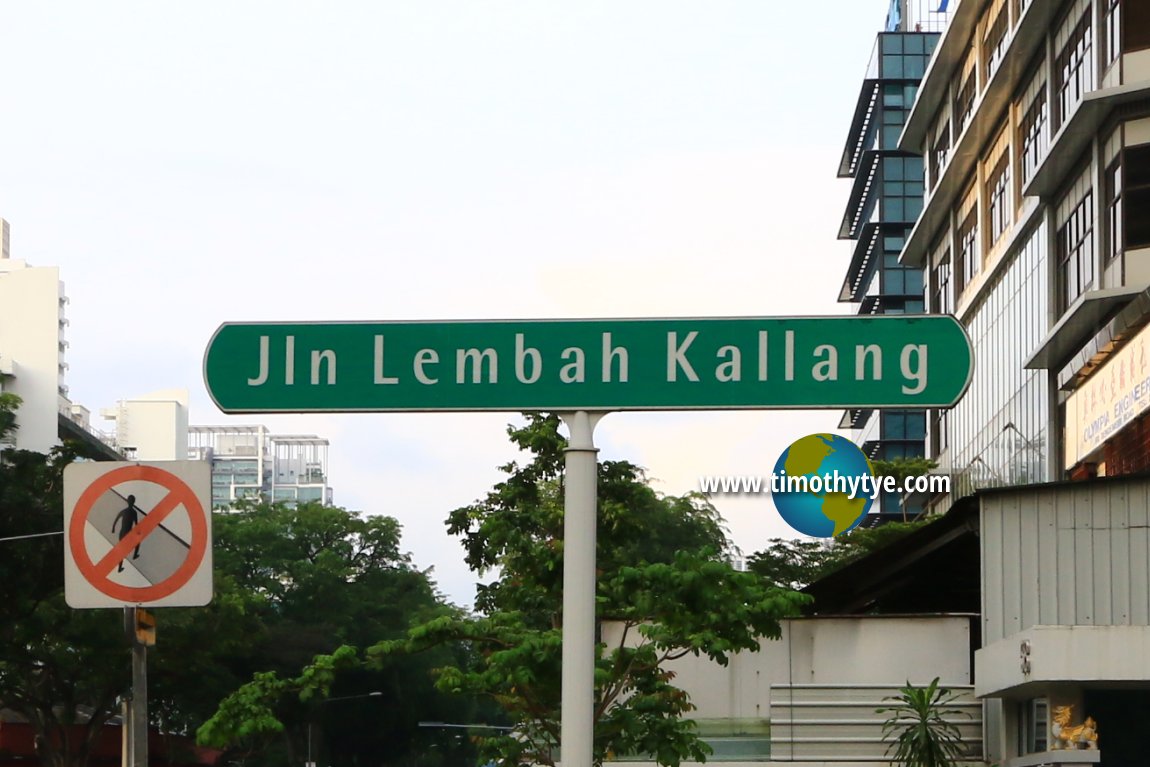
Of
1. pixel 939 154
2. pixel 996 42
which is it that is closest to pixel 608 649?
pixel 996 42

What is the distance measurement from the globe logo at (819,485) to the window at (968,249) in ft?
27.9

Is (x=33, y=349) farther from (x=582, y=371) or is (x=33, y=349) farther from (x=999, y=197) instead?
(x=582, y=371)

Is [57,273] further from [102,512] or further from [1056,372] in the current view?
[102,512]

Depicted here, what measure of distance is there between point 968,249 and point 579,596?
4688cm

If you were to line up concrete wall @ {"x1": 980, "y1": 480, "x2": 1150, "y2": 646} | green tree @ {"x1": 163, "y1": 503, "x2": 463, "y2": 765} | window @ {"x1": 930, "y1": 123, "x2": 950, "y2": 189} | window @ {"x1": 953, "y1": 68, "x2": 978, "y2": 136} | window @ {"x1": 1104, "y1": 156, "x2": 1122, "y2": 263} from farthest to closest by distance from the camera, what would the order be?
green tree @ {"x1": 163, "y1": 503, "x2": 463, "y2": 765} → window @ {"x1": 930, "y1": 123, "x2": 950, "y2": 189} → window @ {"x1": 953, "y1": 68, "x2": 978, "y2": 136} → window @ {"x1": 1104, "y1": 156, "x2": 1122, "y2": 263} → concrete wall @ {"x1": 980, "y1": 480, "x2": 1150, "y2": 646}

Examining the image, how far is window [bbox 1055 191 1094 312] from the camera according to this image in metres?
36.7

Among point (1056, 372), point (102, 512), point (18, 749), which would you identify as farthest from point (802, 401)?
point (18, 749)

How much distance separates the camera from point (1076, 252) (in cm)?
3800

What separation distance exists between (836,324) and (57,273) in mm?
109091

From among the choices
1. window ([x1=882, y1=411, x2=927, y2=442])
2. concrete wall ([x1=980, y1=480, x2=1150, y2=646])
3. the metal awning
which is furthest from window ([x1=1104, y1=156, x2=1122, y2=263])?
window ([x1=882, y1=411, x2=927, y2=442])

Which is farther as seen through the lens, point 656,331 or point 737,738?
point 737,738

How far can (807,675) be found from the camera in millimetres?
20422

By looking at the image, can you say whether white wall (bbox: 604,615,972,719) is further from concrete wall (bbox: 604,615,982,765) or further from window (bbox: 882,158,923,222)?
window (bbox: 882,158,923,222)

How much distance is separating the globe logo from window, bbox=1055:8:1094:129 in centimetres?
891
